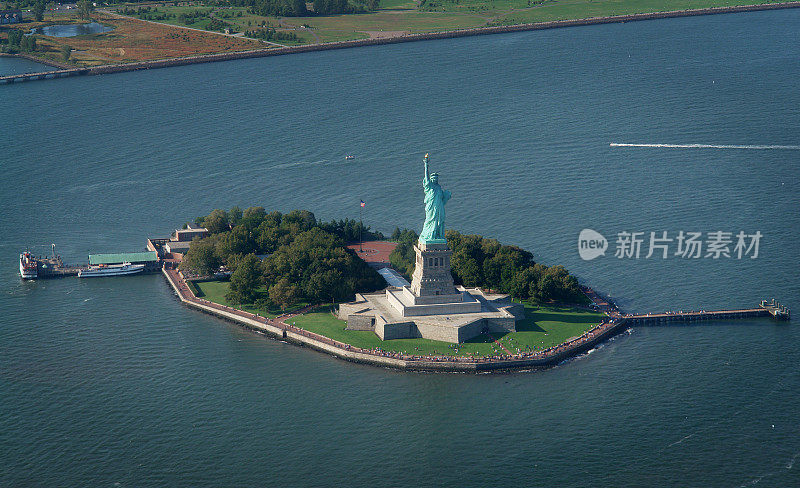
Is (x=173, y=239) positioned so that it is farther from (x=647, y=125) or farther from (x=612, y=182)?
(x=647, y=125)

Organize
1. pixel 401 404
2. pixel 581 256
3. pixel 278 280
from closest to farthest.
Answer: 1. pixel 401 404
2. pixel 278 280
3. pixel 581 256

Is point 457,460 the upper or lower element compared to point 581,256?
lower

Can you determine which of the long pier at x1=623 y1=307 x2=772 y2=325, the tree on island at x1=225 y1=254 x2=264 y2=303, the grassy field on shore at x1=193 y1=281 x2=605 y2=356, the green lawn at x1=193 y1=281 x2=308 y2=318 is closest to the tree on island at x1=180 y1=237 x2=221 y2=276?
the green lawn at x1=193 y1=281 x2=308 y2=318

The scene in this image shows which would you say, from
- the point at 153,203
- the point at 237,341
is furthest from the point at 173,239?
the point at 237,341

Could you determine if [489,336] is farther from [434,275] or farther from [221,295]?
[221,295]

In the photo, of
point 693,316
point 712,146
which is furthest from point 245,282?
point 712,146

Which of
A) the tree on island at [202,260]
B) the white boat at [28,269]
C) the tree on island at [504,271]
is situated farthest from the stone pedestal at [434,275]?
the white boat at [28,269]
